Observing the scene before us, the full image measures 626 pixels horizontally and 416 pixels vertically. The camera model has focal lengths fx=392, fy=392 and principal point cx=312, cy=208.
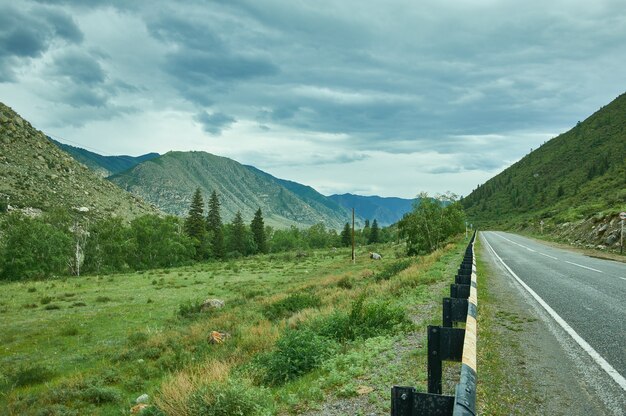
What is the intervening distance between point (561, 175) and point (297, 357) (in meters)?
158

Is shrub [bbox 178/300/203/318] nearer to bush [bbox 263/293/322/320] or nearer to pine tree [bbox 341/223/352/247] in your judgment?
bush [bbox 263/293/322/320]

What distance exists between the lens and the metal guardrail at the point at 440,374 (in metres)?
2.50

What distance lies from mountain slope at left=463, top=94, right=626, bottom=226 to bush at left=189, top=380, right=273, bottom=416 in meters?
100

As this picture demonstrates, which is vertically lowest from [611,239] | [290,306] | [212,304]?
[212,304]

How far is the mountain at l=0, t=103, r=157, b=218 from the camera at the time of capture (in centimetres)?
8331

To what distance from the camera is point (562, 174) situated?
138 meters

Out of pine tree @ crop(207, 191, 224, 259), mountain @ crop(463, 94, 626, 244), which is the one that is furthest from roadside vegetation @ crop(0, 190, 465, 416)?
mountain @ crop(463, 94, 626, 244)

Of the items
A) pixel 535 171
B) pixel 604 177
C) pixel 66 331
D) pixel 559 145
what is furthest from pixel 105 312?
pixel 559 145

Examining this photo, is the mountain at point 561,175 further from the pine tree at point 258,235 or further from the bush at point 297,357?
the bush at point 297,357

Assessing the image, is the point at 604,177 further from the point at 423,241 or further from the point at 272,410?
the point at 272,410

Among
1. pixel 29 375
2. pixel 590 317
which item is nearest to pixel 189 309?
pixel 29 375

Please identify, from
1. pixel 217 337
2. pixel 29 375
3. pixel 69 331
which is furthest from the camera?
pixel 69 331

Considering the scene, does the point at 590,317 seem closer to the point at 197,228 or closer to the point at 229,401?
the point at 229,401

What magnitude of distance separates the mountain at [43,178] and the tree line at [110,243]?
29.3 ft
